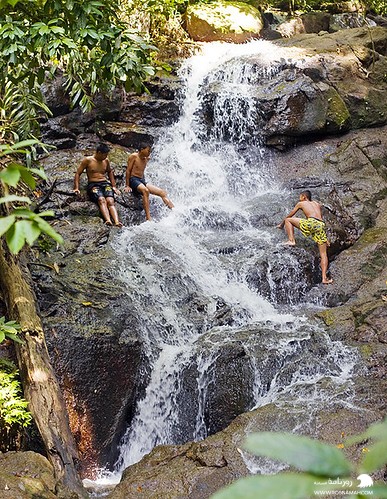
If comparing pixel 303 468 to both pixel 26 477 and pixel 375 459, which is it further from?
pixel 26 477

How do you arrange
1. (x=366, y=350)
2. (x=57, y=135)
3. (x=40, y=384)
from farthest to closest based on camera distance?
(x=57, y=135)
(x=366, y=350)
(x=40, y=384)

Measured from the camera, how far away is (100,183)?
27.7 feet

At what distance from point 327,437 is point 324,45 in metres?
10.9

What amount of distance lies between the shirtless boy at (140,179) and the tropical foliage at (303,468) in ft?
27.1

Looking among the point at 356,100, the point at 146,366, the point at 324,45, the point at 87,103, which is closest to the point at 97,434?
the point at 146,366

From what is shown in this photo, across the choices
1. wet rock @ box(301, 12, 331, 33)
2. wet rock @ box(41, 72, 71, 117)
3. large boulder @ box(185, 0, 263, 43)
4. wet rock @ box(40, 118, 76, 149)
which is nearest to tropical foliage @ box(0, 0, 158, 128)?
wet rock @ box(40, 118, 76, 149)

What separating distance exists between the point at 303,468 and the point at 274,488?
A: 0.18ft

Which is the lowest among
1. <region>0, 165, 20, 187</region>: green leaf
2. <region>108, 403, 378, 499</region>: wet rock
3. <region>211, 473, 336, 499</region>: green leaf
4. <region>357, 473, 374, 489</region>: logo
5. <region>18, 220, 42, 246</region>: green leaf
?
<region>108, 403, 378, 499</region>: wet rock

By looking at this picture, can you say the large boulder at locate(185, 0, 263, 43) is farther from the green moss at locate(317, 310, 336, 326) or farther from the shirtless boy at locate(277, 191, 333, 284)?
the green moss at locate(317, 310, 336, 326)

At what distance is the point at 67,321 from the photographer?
5.60 metres

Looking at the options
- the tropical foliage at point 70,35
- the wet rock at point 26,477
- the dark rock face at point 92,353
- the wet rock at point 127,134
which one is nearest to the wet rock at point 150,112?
the wet rock at point 127,134

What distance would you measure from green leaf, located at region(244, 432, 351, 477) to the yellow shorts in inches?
298

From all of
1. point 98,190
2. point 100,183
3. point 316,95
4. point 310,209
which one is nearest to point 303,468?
point 310,209

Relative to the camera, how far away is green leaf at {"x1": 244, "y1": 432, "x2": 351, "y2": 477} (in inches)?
22.4
